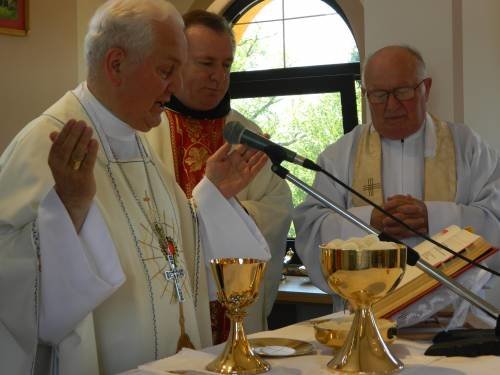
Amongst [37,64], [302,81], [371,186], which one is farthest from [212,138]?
[37,64]

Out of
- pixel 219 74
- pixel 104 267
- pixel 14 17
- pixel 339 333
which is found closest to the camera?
pixel 339 333

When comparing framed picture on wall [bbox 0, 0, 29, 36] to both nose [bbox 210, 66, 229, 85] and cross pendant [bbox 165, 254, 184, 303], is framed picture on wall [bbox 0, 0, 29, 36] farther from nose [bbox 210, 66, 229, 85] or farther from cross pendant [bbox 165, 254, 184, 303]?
cross pendant [bbox 165, 254, 184, 303]

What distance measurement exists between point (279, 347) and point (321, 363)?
0.55 ft

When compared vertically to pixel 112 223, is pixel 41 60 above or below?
above

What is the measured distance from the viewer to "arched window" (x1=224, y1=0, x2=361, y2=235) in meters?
6.39

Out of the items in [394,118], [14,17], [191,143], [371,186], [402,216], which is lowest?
[402,216]

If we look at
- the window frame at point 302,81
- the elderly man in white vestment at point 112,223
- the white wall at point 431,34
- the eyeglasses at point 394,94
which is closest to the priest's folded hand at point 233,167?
the elderly man in white vestment at point 112,223

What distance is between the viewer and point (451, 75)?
473 centimetres

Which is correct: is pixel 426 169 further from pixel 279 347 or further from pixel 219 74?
pixel 279 347

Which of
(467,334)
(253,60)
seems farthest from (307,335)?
(253,60)

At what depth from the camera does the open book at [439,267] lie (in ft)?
8.16

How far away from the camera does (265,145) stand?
2.20m

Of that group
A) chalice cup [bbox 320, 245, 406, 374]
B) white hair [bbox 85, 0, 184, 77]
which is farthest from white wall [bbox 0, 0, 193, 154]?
chalice cup [bbox 320, 245, 406, 374]

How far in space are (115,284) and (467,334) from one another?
1029 mm
